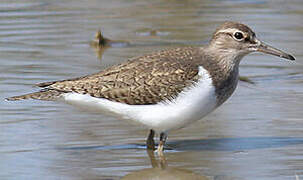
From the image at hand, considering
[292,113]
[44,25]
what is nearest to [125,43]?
[44,25]

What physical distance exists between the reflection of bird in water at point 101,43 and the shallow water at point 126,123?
0.10 m

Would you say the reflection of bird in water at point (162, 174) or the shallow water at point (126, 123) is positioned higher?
the shallow water at point (126, 123)

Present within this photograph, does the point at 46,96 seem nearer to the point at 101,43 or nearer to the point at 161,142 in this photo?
the point at 161,142

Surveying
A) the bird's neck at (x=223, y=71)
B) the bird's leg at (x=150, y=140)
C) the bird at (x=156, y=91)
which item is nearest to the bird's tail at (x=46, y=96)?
the bird at (x=156, y=91)

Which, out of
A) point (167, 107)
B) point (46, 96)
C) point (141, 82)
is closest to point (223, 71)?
point (167, 107)

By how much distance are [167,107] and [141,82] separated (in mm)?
392

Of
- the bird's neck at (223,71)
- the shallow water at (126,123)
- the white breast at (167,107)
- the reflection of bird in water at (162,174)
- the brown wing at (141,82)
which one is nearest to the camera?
the reflection of bird in water at (162,174)

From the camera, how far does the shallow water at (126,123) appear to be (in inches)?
336

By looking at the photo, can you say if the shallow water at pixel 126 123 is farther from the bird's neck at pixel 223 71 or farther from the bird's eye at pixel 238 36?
the bird's eye at pixel 238 36

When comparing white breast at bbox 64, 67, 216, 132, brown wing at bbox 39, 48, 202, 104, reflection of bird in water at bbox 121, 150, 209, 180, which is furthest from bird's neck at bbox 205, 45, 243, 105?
reflection of bird in water at bbox 121, 150, 209, 180

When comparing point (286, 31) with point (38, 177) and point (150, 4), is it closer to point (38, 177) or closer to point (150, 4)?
point (150, 4)

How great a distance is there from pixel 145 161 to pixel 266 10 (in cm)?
811

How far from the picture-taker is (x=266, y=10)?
16.3 metres

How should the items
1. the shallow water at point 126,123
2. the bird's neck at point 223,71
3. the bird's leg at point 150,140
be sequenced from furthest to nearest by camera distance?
the bird's leg at point 150,140
the bird's neck at point 223,71
the shallow water at point 126,123
